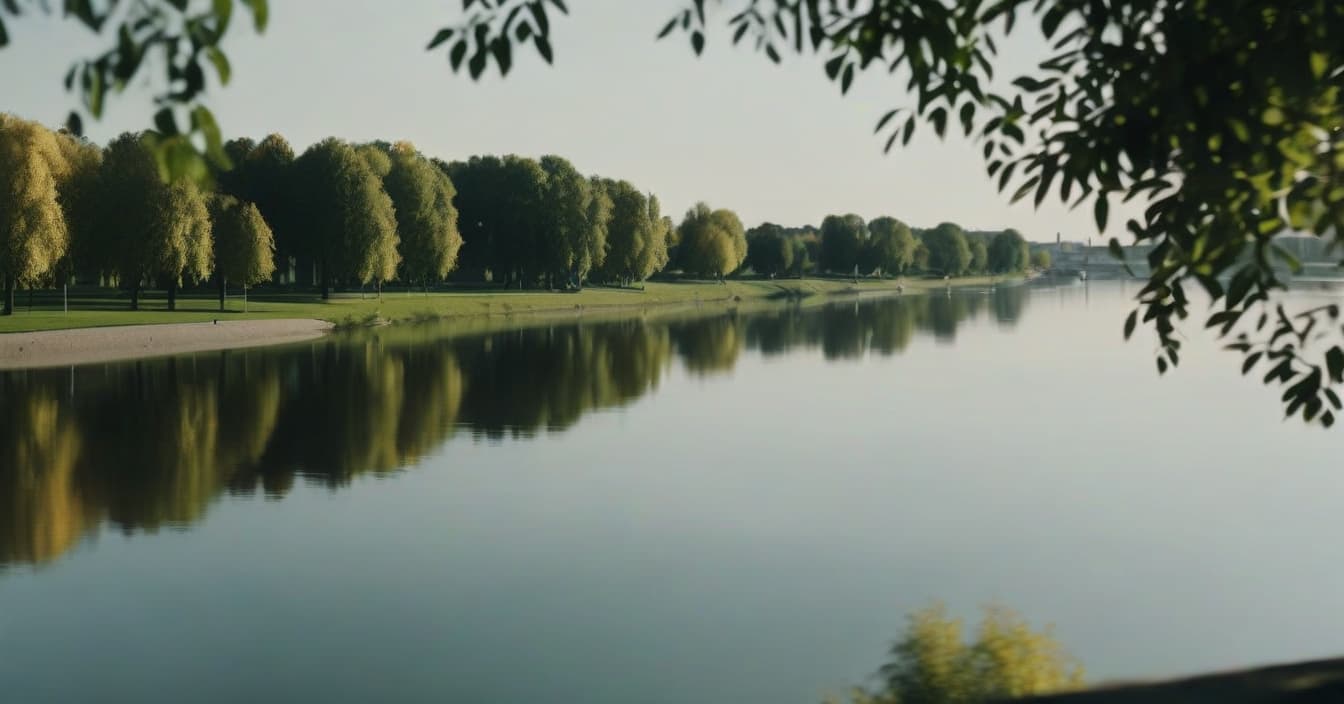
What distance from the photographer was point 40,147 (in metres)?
45.3

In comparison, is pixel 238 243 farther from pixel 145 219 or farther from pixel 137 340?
pixel 137 340

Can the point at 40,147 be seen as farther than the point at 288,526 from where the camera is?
Yes

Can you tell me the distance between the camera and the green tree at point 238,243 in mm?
55812

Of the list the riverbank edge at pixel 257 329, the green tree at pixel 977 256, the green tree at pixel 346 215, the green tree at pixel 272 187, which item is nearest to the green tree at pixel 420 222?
the riverbank edge at pixel 257 329

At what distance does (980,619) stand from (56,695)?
8223mm

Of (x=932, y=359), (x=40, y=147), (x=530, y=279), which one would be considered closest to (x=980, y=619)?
(x=932, y=359)

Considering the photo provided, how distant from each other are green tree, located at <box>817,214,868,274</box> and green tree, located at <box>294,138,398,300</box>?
92883 mm

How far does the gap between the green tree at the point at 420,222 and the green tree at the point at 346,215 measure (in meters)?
3.35

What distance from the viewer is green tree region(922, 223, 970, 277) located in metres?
180

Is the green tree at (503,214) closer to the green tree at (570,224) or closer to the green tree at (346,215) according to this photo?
the green tree at (570,224)

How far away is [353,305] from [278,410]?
38736 millimetres

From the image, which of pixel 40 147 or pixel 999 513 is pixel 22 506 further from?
pixel 40 147

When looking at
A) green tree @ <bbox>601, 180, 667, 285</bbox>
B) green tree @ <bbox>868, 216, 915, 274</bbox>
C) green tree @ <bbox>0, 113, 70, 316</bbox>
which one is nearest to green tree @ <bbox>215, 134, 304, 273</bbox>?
green tree @ <bbox>0, 113, 70, 316</bbox>

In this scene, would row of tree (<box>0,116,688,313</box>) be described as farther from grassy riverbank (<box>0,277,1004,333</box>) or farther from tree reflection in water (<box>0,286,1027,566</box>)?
tree reflection in water (<box>0,286,1027,566</box>)
